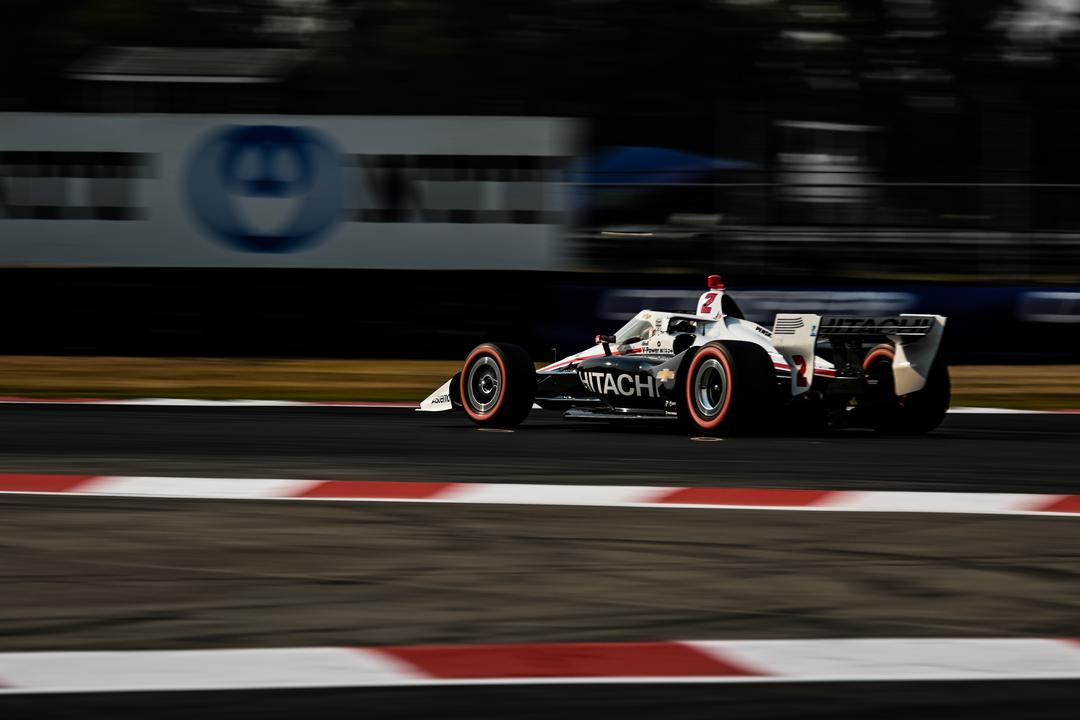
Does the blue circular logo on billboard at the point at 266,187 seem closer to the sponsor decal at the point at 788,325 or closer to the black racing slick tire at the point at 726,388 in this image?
the black racing slick tire at the point at 726,388

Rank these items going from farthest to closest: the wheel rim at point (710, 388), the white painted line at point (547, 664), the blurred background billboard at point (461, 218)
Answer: the blurred background billboard at point (461, 218), the wheel rim at point (710, 388), the white painted line at point (547, 664)

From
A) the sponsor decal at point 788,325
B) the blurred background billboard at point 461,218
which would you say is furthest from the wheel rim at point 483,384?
the blurred background billboard at point 461,218

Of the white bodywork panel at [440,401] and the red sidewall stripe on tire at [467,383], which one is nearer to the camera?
the red sidewall stripe on tire at [467,383]

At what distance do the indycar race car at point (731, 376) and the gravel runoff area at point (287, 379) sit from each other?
3684 mm

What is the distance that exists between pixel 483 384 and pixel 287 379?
550 centimetres

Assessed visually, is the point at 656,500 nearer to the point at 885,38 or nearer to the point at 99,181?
the point at 99,181

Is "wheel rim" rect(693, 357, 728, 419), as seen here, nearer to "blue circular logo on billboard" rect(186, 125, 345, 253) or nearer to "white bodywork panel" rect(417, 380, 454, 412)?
"white bodywork panel" rect(417, 380, 454, 412)

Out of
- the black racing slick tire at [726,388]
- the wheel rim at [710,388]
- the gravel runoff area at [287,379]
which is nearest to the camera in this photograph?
the black racing slick tire at [726,388]

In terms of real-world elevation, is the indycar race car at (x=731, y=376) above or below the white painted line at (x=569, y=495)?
above

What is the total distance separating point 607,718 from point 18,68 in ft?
121

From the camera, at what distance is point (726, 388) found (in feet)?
33.4

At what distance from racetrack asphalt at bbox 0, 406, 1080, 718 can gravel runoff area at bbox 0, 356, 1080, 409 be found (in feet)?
19.3

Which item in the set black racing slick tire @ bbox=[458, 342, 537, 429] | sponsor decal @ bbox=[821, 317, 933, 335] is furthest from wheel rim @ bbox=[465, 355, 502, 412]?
sponsor decal @ bbox=[821, 317, 933, 335]

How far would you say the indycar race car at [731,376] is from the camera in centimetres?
1026
